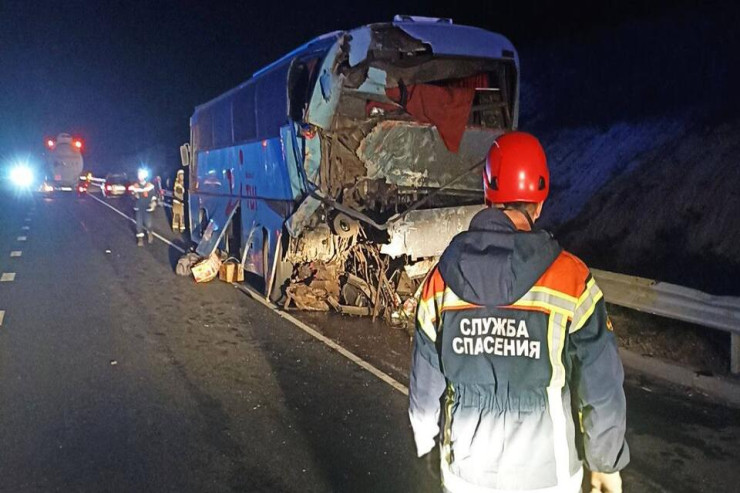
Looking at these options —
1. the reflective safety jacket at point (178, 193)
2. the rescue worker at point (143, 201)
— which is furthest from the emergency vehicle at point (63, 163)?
the rescue worker at point (143, 201)

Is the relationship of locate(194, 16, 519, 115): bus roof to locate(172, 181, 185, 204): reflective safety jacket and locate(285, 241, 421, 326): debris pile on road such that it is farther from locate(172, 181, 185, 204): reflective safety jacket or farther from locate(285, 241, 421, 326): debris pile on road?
locate(172, 181, 185, 204): reflective safety jacket

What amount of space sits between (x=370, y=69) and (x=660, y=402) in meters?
5.02

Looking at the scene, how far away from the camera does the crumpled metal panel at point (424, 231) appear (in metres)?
8.66

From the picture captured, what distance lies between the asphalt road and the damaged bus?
77 cm

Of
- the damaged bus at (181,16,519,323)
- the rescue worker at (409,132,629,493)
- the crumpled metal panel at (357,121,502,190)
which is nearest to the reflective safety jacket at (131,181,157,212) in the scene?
the damaged bus at (181,16,519,323)

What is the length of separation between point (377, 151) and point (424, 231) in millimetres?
1202

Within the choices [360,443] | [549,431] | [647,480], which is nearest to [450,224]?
[360,443]

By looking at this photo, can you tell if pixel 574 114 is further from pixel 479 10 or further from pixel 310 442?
pixel 310 442

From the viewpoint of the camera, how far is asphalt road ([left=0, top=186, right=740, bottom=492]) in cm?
470

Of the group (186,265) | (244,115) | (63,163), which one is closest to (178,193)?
(186,265)

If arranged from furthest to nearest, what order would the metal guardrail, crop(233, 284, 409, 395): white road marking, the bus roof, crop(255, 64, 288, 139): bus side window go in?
1. crop(255, 64, 288, 139): bus side window
2. the bus roof
3. crop(233, 284, 409, 395): white road marking
4. the metal guardrail

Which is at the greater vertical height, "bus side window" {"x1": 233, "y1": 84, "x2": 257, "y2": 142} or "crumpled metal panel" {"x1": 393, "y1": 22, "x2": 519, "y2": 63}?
"crumpled metal panel" {"x1": 393, "y1": 22, "x2": 519, "y2": 63}

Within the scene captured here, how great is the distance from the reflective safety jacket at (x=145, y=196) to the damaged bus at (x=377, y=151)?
21.7 ft

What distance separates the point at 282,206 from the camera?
10.1m
